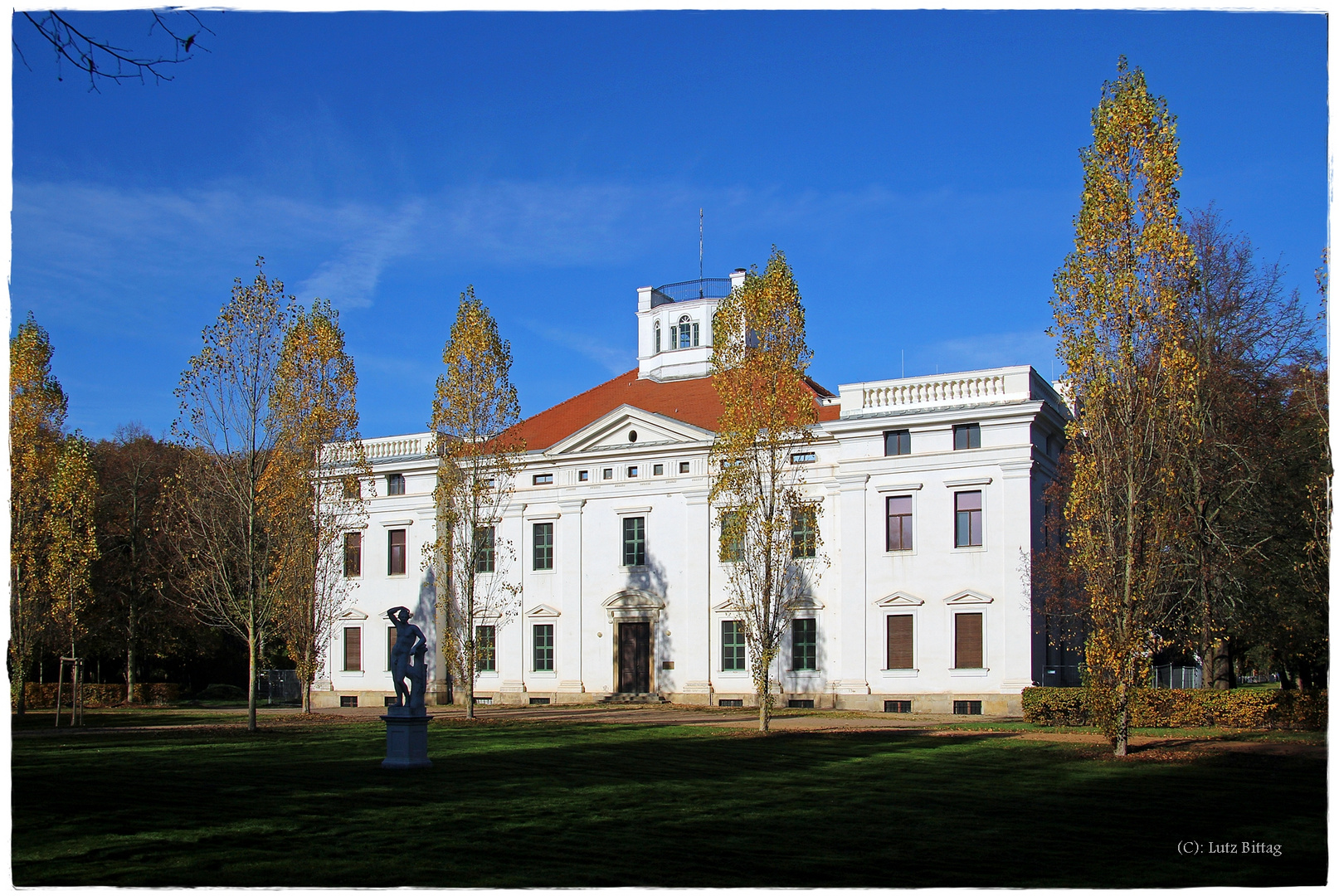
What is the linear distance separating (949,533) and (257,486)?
1886 centimetres

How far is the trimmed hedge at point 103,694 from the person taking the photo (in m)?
42.1

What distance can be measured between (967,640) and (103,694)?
103 ft

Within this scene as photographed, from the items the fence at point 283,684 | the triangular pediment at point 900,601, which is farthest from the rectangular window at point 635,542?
the fence at point 283,684

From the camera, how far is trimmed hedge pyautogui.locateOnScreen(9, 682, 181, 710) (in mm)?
42094

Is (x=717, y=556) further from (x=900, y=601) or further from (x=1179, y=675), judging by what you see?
(x=1179, y=675)

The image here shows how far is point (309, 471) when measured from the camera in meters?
29.2

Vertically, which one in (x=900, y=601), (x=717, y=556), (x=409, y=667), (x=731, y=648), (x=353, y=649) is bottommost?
(x=353, y=649)

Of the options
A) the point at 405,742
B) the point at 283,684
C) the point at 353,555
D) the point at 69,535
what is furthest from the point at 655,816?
the point at 283,684

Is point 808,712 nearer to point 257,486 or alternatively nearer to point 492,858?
point 257,486

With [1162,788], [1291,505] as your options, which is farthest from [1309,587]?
[1162,788]

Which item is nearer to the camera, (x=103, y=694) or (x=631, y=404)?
(x=631, y=404)

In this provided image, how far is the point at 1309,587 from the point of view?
2670 cm

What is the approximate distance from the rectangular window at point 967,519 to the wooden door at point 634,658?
10780mm

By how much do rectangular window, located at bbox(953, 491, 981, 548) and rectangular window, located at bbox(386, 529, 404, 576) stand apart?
20051 millimetres
